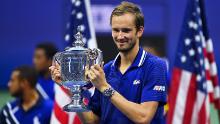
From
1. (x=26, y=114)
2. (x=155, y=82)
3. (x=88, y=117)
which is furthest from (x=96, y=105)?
(x=26, y=114)

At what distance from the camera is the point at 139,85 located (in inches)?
131

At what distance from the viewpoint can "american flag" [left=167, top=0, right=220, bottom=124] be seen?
17.4 feet

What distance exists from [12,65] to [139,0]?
7.89ft

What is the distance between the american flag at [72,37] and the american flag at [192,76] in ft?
2.35

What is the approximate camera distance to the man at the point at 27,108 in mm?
5398

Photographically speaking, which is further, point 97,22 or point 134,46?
point 97,22

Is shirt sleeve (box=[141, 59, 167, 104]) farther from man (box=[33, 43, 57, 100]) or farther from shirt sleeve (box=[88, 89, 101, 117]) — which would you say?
man (box=[33, 43, 57, 100])

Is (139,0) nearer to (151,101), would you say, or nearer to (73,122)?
(73,122)

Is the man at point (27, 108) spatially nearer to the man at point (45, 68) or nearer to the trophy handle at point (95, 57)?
the man at point (45, 68)

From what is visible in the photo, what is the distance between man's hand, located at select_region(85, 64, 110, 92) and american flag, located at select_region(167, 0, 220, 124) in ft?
7.41

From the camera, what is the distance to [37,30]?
37.5 ft

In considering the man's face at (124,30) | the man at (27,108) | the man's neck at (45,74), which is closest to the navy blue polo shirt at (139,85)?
the man's face at (124,30)

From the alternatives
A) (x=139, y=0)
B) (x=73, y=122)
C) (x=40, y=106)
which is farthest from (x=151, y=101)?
(x=139, y=0)

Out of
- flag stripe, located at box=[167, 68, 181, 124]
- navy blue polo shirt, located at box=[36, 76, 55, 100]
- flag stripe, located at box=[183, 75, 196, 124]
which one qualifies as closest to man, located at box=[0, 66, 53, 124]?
navy blue polo shirt, located at box=[36, 76, 55, 100]
